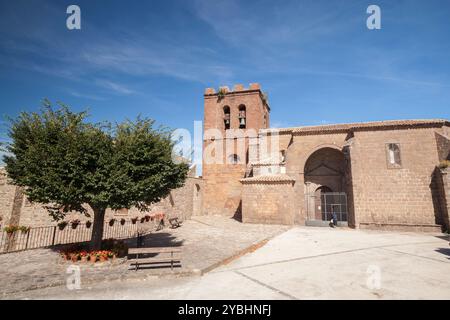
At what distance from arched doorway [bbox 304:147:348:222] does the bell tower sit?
20.2 ft

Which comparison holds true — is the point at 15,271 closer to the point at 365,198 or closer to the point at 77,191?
the point at 77,191

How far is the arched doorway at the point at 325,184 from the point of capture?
2003 cm

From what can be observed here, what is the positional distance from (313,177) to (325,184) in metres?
1.16

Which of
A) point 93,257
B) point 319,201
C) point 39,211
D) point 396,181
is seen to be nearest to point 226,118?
point 319,201

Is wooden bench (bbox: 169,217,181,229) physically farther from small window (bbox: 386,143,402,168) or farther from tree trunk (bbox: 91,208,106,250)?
small window (bbox: 386,143,402,168)

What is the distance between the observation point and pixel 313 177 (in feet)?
69.7

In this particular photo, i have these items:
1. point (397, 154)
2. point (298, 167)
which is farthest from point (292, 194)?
point (397, 154)

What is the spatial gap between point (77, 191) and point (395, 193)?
18.7m

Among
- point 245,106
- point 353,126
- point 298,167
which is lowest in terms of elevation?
point 298,167

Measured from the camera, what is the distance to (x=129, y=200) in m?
7.71

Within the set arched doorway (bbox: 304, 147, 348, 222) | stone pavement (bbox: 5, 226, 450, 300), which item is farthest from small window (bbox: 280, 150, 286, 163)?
stone pavement (bbox: 5, 226, 450, 300)

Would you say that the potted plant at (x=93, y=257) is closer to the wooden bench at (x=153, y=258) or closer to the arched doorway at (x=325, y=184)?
the wooden bench at (x=153, y=258)

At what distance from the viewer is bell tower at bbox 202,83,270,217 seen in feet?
77.8

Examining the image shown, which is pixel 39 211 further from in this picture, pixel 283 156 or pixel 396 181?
pixel 396 181
